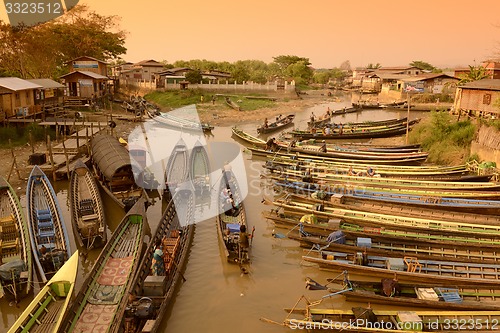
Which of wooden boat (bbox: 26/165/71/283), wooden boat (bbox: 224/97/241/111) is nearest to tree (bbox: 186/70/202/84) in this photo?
wooden boat (bbox: 224/97/241/111)

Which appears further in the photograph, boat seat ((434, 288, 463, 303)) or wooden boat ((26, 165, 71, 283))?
wooden boat ((26, 165, 71, 283))

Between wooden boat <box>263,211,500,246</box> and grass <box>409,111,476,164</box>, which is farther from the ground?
grass <box>409,111,476,164</box>

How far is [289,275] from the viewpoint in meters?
14.1

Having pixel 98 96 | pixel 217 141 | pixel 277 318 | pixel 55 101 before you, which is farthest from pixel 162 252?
pixel 98 96

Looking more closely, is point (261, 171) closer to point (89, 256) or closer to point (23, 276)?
point (89, 256)

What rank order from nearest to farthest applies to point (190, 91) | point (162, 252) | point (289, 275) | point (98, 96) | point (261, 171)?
point (162, 252), point (289, 275), point (261, 171), point (98, 96), point (190, 91)

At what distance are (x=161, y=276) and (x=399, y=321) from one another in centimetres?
716

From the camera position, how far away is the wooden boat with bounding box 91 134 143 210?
63.4ft

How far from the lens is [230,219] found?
16.8 metres

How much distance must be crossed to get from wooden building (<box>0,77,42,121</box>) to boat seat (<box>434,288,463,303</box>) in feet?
106

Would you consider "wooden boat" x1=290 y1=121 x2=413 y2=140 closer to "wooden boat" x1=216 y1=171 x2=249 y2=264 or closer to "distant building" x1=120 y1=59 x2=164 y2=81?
"wooden boat" x1=216 y1=171 x2=249 y2=264

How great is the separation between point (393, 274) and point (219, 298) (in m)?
5.97

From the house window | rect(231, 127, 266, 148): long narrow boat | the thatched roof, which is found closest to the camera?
the thatched roof

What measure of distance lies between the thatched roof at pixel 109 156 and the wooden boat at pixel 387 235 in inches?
377
